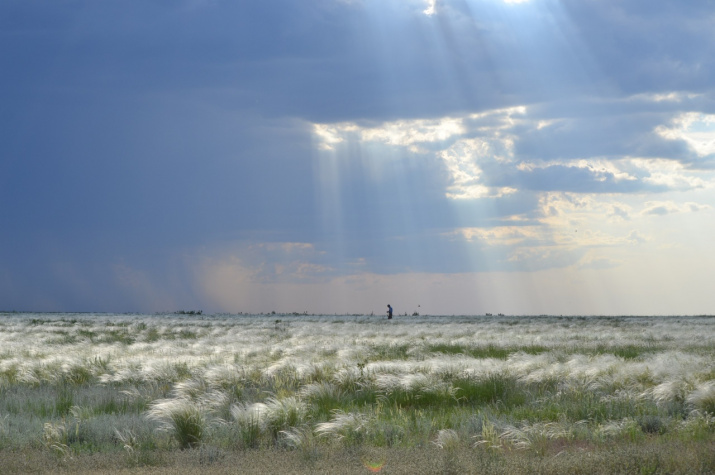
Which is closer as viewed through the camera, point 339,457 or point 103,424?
point 339,457

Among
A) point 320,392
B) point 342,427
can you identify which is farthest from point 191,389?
point 342,427

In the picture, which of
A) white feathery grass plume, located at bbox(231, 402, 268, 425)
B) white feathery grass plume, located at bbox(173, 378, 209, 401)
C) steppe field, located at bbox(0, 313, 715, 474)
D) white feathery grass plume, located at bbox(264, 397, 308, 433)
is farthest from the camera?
white feathery grass plume, located at bbox(173, 378, 209, 401)

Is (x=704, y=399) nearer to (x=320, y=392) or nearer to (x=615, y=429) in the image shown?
(x=615, y=429)

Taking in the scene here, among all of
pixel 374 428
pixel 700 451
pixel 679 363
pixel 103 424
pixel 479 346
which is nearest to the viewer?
pixel 700 451

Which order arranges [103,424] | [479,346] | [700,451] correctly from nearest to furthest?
[700,451], [103,424], [479,346]

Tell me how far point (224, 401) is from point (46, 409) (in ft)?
10.9

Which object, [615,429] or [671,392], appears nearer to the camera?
[615,429]

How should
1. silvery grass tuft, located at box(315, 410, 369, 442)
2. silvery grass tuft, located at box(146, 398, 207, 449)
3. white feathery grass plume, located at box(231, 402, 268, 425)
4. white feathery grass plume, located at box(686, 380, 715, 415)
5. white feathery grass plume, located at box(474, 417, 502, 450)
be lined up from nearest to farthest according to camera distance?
1. white feathery grass plume, located at box(474, 417, 502, 450)
2. silvery grass tuft, located at box(315, 410, 369, 442)
3. silvery grass tuft, located at box(146, 398, 207, 449)
4. white feathery grass plume, located at box(231, 402, 268, 425)
5. white feathery grass plume, located at box(686, 380, 715, 415)

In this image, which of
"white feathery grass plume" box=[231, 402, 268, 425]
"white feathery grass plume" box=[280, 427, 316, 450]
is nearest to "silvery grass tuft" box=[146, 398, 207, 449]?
"white feathery grass plume" box=[231, 402, 268, 425]

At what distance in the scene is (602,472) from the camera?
6.70 metres

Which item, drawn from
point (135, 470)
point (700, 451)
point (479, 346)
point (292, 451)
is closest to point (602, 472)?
point (700, 451)

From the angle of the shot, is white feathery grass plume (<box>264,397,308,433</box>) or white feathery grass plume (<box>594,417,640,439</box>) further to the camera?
white feathery grass plume (<box>264,397,308,433</box>)

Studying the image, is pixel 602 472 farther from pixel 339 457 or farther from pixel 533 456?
pixel 339 457

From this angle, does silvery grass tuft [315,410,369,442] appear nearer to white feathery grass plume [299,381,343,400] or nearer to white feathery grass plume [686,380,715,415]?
white feathery grass plume [299,381,343,400]
